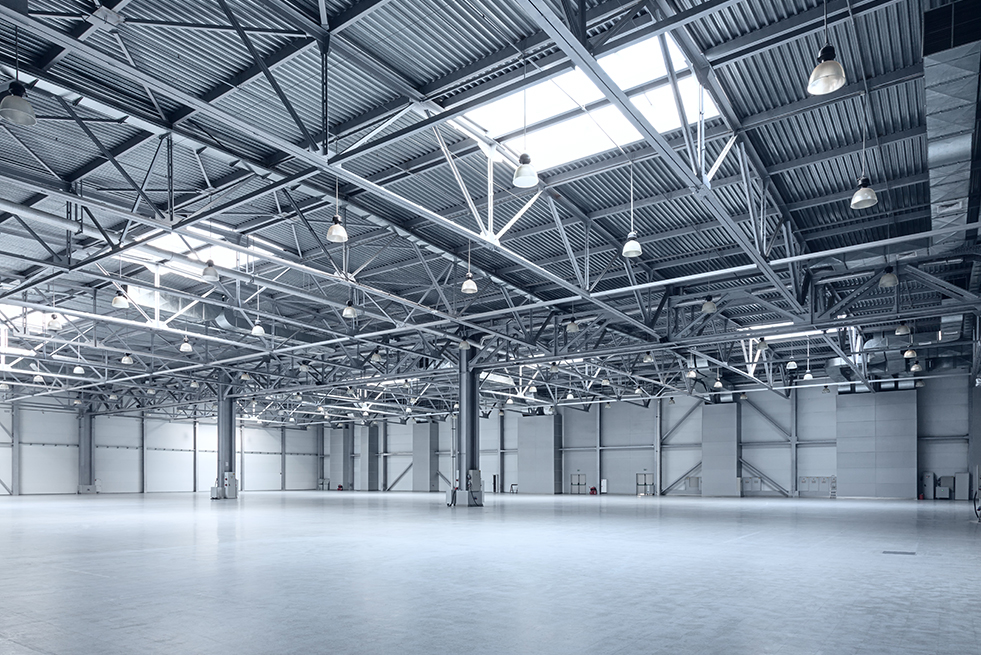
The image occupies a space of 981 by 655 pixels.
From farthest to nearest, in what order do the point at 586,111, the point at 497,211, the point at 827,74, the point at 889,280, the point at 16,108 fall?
the point at 497,211, the point at 889,280, the point at 586,111, the point at 16,108, the point at 827,74

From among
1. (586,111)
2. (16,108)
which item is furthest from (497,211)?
(16,108)

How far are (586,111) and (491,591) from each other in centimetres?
1125

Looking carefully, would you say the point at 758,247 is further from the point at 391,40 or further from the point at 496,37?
the point at 391,40

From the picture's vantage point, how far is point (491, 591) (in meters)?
12.1

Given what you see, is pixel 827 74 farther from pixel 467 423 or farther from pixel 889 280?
pixel 467 423

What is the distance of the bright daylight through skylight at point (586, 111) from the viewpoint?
1538 cm

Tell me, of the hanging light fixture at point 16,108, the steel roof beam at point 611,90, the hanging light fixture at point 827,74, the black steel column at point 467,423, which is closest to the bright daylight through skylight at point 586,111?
the steel roof beam at point 611,90

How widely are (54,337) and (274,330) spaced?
1229 cm

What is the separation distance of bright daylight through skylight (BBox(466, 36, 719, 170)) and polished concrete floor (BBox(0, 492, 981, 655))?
10.1 m

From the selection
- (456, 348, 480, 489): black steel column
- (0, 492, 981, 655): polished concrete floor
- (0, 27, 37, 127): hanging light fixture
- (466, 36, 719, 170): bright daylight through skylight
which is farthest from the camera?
(456, 348, 480, 489): black steel column

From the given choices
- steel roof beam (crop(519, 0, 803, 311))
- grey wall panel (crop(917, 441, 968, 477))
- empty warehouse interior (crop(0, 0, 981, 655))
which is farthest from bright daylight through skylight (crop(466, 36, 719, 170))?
grey wall panel (crop(917, 441, 968, 477))

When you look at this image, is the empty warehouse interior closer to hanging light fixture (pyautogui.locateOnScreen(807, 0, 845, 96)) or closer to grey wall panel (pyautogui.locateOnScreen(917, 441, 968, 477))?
A: hanging light fixture (pyautogui.locateOnScreen(807, 0, 845, 96))

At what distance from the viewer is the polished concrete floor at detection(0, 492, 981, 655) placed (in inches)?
Result: 345

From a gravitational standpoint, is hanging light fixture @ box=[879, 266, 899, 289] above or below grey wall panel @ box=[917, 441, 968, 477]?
above
